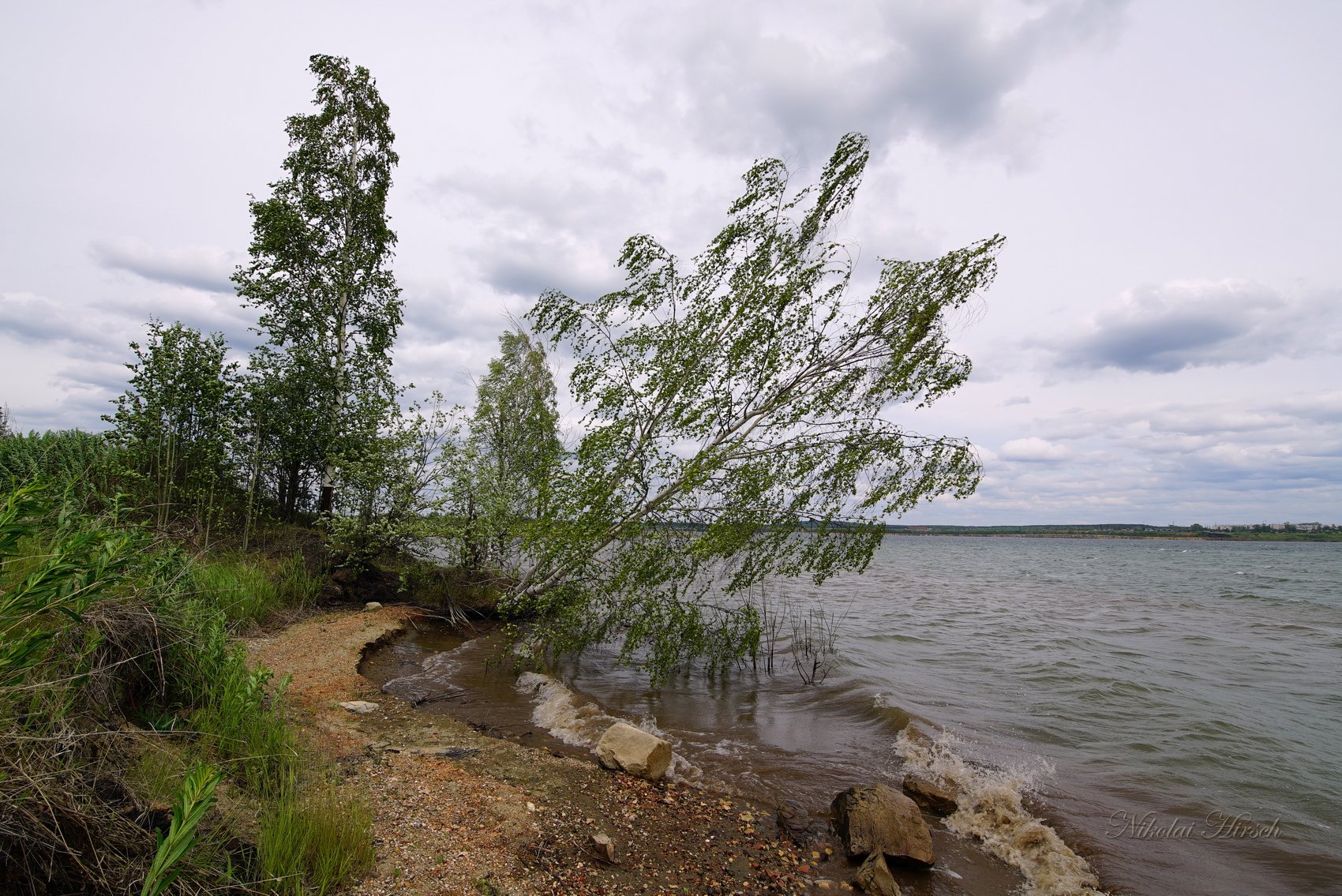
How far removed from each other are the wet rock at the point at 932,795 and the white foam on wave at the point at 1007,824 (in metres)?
0.10

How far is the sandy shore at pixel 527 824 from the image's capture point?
4.58m

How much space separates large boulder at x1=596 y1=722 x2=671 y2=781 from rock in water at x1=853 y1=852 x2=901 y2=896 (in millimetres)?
2412

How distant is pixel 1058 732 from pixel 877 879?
6.46 meters

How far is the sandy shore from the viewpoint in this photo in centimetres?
458

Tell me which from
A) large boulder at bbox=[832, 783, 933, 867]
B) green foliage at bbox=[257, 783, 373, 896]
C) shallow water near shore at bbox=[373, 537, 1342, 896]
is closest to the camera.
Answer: green foliage at bbox=[257, 783, 373, 896]

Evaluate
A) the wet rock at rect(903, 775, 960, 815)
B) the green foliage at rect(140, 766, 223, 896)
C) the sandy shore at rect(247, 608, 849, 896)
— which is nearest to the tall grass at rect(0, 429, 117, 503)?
the sandy shore at rect(247, 608, 849, 896)

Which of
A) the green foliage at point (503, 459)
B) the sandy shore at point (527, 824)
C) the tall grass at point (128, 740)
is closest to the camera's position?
the tall grass at point (128, 740)

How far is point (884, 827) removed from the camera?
5.77 m

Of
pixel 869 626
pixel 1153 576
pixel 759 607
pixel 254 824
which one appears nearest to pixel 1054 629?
pixel 869 626

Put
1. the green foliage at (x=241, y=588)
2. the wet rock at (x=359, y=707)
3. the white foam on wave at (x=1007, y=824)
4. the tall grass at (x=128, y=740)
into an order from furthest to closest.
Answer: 1. the green foliage at (x=241, y=588)
2. the wet rock at (x=359, y=707)
3. the white foam on wave at (x=1007, y=824)
4. the tall grass at (x=128, y=740)

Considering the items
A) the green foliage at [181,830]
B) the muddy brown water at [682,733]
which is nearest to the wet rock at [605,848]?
the muddy brown water at [682,733]

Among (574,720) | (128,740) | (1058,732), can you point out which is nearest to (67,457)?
(574,720)

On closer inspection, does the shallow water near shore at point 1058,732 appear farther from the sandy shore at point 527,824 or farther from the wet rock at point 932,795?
the sandy shore at point 527,824

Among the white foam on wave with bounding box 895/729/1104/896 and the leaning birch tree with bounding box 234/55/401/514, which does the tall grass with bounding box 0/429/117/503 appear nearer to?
the leaning birch tree with bounding box 234/55/401/514
